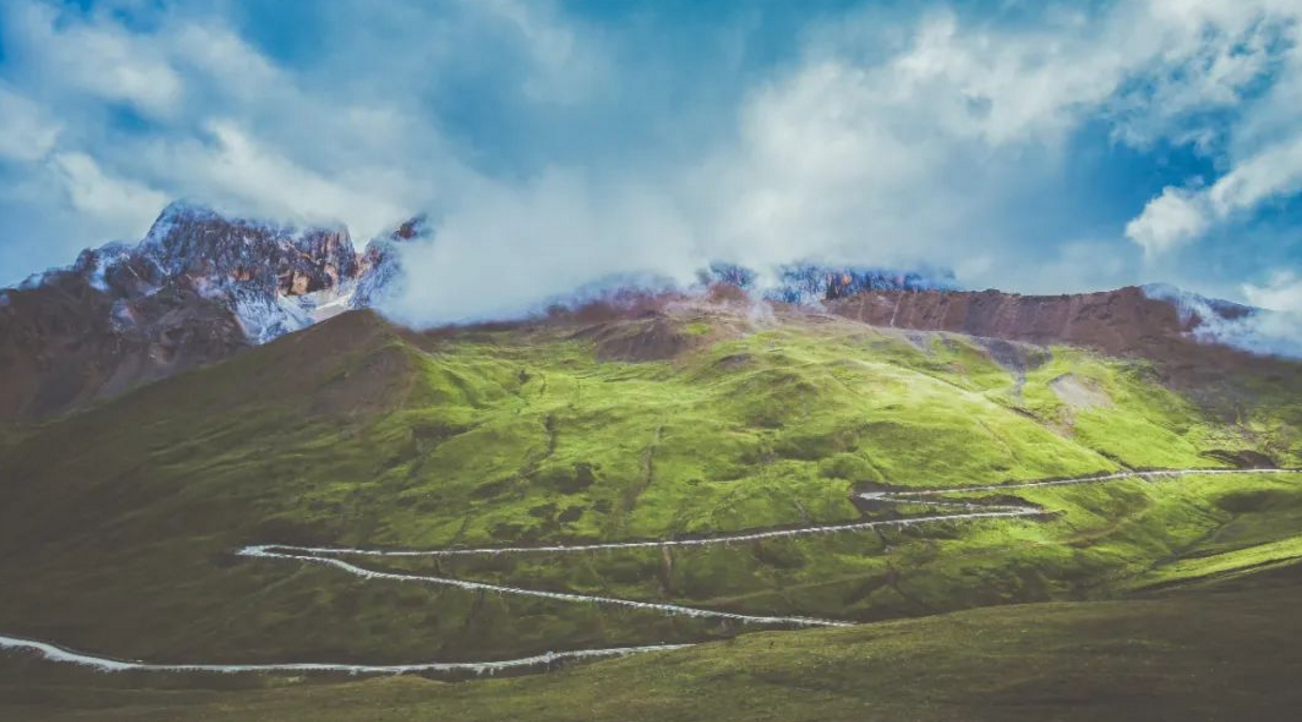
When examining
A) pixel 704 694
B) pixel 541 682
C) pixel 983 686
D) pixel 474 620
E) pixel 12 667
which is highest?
pixel 983 686

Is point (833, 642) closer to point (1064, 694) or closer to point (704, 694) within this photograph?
point (704, 694)

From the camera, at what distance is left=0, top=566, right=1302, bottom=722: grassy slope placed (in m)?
71.2

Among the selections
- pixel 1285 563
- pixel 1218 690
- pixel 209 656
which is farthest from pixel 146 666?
pixel 1285 563

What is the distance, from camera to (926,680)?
271ft

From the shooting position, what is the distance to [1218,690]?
227 feet

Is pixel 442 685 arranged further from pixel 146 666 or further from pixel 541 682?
pixel 146 666

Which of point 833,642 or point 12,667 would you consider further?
point 12,667

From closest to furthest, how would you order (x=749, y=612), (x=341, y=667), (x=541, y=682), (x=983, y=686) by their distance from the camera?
(x=983, y=686) < (x=541, y=682) < (x=341, y=667) < (x=749, y=612)

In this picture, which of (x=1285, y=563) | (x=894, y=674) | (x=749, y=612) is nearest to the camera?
(x=894, y=674)

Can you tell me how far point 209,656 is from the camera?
177500 mm

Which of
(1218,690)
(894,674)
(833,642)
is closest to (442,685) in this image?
(833,642)

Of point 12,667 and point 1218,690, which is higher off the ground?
point 1218,690

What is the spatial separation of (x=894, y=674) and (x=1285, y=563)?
308 feet

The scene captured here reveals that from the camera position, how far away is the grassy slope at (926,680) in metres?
71.2
